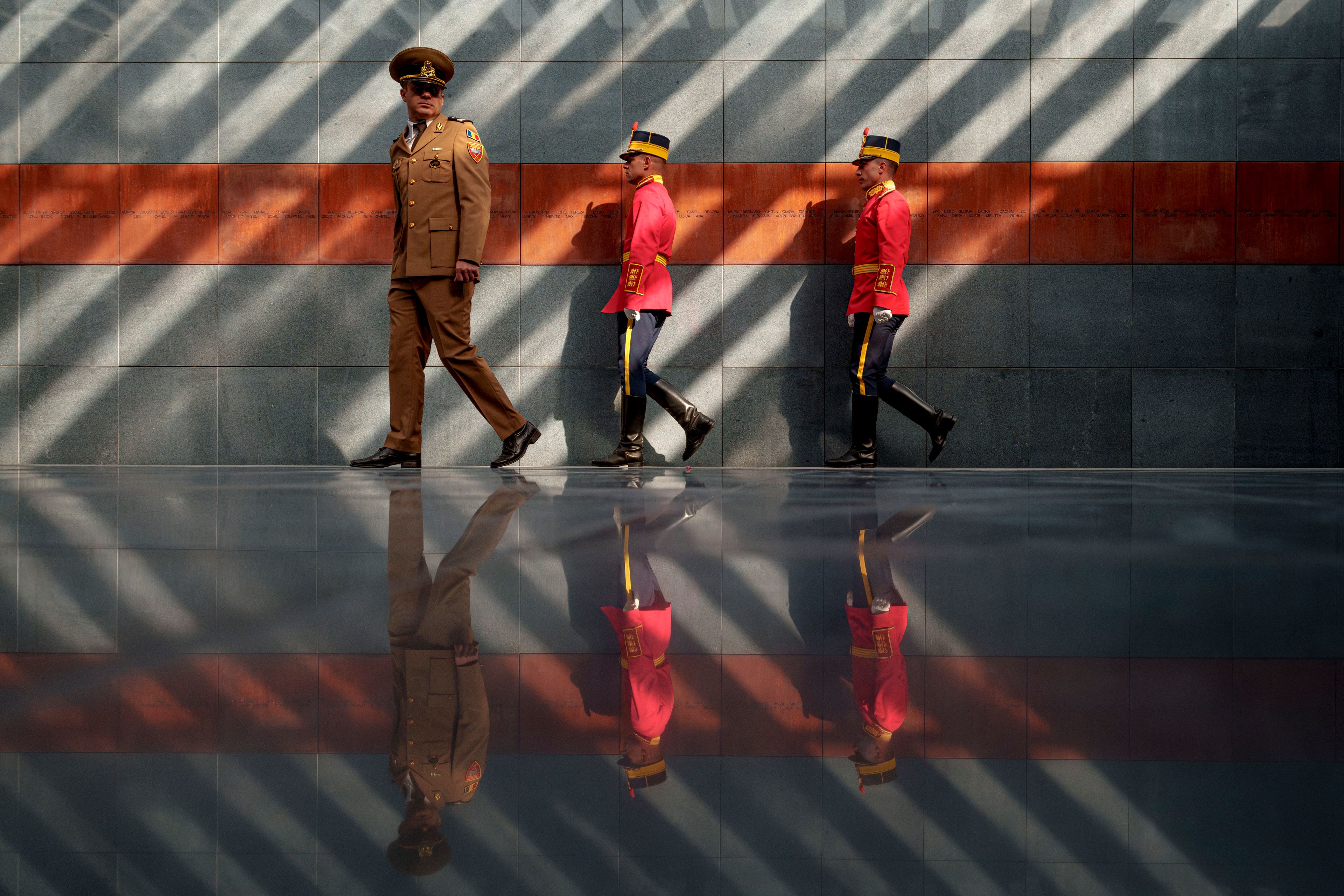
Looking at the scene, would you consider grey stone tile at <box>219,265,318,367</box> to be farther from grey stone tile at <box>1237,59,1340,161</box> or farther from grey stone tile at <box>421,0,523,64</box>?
grey stone tile at <box>1237,59,1340,161</box>

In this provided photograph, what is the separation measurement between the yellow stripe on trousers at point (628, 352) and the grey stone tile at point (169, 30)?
159 inches

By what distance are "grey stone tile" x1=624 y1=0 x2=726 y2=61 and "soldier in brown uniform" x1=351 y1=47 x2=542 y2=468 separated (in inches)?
81.6

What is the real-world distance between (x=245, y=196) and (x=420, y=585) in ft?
22.7

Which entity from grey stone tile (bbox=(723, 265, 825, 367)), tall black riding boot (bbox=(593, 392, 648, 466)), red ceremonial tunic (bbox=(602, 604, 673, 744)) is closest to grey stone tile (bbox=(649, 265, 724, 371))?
grey stone tile (bbox=(723, 265, 825, 367))

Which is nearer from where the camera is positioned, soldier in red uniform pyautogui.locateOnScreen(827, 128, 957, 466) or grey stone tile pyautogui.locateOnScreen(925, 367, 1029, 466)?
soldier in red uniform pyautogui.locateOnScreen(827, 128, 957, 466)

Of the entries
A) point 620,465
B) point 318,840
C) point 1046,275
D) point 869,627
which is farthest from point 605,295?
point 318,840

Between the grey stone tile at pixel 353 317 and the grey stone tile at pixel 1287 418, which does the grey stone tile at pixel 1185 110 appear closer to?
the grey stone tile at pixel 1287 418

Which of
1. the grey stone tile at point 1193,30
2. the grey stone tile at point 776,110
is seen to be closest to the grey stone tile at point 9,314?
the grey stone tile at point 776,110

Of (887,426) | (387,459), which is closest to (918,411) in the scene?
(887,426)

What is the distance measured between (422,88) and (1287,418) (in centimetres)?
673

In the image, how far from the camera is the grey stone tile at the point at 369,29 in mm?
7555

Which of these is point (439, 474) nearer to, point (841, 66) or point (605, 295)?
point (605, 295)

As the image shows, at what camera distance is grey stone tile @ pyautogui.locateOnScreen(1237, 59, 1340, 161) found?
7.41 meters

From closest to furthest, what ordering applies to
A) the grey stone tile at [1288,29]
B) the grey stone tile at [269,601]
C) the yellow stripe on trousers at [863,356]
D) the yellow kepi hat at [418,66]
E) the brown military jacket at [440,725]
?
the brown military jacket at [440,725] → the grey stone tile at [269,601] → the yellow kepi hat at [418,66] → the yellow stripe on trousers at [863,356] → the grey stone tile at [1288,29]
